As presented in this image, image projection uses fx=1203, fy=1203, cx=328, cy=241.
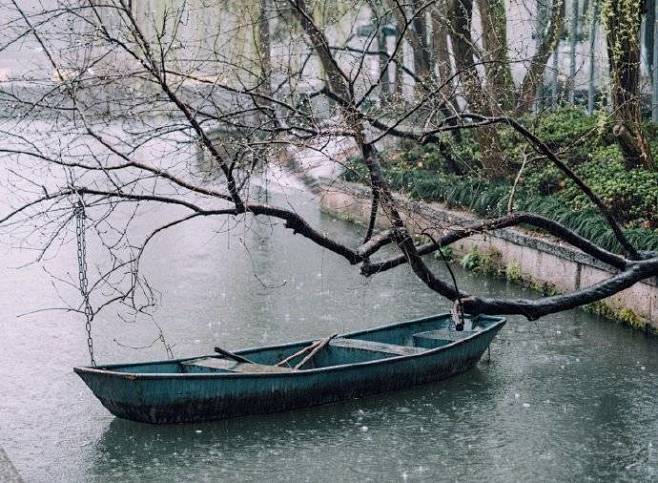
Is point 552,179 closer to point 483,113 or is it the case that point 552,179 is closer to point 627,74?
point 483,113

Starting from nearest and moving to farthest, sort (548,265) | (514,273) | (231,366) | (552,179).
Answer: (231,366) → (548,265) → (514,273) → (552,179)

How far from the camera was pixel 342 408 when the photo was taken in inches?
460

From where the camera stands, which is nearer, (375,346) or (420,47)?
(375,346)

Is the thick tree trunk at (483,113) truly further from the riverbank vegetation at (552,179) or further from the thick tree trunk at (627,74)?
the thick tree trunk at (627,74)

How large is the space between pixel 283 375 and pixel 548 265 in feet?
19.9

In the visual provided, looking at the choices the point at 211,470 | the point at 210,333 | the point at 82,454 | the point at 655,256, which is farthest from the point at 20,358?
the point at 655,256

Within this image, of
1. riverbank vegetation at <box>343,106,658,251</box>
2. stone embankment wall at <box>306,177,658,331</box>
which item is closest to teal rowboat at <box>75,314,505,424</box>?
stone embankment wall at <box>306,177,658,331</box>

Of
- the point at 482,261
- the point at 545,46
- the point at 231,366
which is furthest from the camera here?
the point at 545,46

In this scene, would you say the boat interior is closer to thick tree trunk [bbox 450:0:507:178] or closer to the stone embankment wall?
the stone embankment wall

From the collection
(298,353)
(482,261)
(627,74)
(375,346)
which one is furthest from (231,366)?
(627,74)

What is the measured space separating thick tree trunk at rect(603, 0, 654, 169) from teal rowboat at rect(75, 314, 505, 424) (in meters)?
4.74

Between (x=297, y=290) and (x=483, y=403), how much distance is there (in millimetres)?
5514

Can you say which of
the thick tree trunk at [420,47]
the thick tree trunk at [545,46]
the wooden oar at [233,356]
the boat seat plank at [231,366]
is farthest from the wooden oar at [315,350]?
the thick tree trunk at [420,47]

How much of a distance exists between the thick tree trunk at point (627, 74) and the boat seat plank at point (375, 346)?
17.1ft
